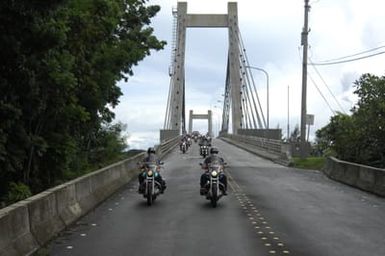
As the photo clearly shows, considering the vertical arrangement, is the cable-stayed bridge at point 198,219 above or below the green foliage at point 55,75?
below

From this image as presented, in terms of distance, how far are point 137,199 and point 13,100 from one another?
19.7 feet

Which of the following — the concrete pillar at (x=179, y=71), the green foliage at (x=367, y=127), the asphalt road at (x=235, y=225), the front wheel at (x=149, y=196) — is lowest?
the asphalt road at (x=235, y=225)

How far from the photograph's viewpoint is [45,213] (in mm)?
10359

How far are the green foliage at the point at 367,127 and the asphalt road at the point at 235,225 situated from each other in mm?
6079

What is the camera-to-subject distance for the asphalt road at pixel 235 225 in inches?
372

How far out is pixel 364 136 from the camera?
83.1 ft

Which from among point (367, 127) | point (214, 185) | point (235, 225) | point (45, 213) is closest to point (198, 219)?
point (235, 225)

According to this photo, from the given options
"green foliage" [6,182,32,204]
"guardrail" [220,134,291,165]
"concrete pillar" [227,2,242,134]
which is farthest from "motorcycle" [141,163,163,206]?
"concrete pillar" [227,2,242,134]

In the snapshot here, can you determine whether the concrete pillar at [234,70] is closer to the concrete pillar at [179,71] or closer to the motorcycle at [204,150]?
the concrete pillar at [179,71]

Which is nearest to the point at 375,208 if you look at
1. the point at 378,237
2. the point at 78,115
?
the point at 378,237

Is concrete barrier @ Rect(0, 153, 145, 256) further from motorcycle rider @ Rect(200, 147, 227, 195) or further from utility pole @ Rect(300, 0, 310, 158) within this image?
utility pole @ Rect(300, 0, 310, 158)

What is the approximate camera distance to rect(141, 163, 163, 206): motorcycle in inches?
604

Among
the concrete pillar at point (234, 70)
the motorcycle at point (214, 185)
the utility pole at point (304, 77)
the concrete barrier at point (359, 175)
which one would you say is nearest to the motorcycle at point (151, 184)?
the motorcycle at point (214, 185)

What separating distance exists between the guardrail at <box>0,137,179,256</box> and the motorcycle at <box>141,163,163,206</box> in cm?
122
